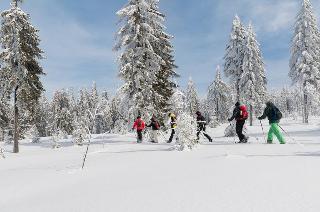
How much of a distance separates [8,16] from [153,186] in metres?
26.9

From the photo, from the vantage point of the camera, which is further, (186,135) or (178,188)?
(186,135)

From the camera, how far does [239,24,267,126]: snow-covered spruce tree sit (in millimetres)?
55250

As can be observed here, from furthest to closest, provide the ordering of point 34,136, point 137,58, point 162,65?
point 34,136, point 162,65, point 137,58

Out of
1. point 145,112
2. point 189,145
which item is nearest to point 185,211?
point 189,145

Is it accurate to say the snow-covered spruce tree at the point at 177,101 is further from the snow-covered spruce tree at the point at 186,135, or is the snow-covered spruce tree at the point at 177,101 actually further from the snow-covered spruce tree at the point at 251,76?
the snow-covered spruce tree at the point at 186,135

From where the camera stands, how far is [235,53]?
5422 cm

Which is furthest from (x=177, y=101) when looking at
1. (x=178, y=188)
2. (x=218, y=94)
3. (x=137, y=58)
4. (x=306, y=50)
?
(x=218, y=94)

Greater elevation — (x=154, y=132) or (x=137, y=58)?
(x=137, y=58)

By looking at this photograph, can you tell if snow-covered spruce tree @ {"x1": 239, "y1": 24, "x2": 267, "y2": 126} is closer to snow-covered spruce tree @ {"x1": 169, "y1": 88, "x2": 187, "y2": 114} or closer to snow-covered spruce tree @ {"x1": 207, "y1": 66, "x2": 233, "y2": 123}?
snow-covered spruce tree @ {"x1": 169, "y1": 88, "x2": 187, "y2": 114}

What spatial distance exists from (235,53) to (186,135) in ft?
140

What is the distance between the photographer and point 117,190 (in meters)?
6.54

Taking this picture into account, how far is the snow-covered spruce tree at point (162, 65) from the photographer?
29.4 metres

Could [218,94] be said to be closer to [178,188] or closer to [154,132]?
[154,132]

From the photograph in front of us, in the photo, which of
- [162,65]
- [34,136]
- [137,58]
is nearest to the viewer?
[137,58]
